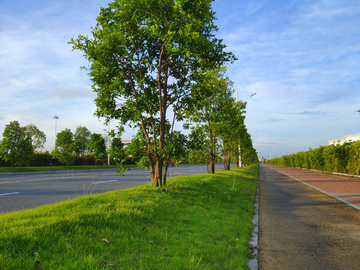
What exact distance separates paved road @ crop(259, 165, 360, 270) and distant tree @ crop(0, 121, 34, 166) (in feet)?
103

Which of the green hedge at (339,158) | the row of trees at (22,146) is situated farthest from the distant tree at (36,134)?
the green hedge at (339,158)

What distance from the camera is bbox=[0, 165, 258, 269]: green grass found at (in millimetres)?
3029

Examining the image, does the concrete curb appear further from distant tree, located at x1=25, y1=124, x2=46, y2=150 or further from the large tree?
distant tree, located at x1=25, y1=124, x2=46, y2=150

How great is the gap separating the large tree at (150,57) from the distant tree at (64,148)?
103 ft

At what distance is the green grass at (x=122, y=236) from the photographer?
3.03 meters

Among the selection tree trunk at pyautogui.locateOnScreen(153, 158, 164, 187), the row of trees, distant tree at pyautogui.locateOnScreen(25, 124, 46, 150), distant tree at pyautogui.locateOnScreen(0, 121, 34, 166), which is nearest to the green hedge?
tree trunk at pyautogui.locateOnScreen(153, 158, 164, 187)

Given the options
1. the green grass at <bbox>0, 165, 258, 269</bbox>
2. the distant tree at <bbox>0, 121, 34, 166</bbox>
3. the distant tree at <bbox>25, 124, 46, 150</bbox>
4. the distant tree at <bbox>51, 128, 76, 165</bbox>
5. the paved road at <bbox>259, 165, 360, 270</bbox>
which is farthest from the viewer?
the distant tree at <bbox>25, 124, 46, 150</bbox>

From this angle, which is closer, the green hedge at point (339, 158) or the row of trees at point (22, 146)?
the green hedge at point (339, 158)

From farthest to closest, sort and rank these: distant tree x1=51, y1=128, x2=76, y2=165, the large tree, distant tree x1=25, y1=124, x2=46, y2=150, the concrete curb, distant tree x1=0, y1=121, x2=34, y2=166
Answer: distant tree x1=25, y1=124, x2=46, y2=150, distant tree x1=51, y1=128, x2=76, y2=165, distant tree x1=0, y1=121, x2=34, y2=166, the large tree, the concrete curb

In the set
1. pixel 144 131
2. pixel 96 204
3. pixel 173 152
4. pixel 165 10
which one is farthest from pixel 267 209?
pixel 165 10

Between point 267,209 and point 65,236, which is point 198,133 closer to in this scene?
point 267,209

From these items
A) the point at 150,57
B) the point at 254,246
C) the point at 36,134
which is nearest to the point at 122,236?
the point at 254,246

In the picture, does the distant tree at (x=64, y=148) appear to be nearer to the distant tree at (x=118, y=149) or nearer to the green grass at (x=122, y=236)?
the distant tree at (x=118, y=149)

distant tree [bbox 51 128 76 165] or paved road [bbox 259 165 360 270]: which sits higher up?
distant tree [bbox 51 128 76 165]
